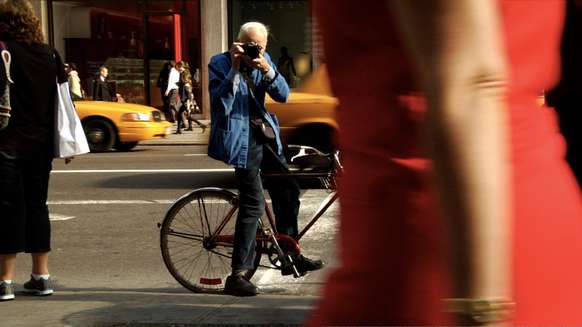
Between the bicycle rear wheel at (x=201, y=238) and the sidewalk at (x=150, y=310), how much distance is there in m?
0.18

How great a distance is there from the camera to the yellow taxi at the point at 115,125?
60.1 feet

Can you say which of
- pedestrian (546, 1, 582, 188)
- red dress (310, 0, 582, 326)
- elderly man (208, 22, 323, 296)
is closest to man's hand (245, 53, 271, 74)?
elderly man (208, 22, 323, 296)

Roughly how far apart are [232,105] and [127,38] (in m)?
21.5

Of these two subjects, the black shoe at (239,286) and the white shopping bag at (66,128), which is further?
the black shoe at (239,286)

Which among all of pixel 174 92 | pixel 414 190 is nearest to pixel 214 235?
pixel 414 190

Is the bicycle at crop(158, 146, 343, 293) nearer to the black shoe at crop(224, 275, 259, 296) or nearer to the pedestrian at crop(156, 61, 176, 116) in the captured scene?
the black shoe at crop(224, 275, 259, 296)

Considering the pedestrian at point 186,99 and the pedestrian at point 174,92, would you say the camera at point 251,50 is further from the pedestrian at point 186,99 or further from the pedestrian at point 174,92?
the pedestrian at point 174,92

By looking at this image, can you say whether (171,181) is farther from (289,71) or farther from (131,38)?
(131,38)

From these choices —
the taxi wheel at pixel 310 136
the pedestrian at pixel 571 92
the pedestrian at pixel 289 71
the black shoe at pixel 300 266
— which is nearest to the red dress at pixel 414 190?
the pedestrian at pixel 571 92

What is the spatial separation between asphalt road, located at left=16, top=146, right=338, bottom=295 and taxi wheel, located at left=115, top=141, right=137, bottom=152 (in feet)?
5.18

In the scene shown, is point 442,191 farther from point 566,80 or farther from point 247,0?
point 247,0

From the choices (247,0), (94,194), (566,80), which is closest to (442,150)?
(566,80)

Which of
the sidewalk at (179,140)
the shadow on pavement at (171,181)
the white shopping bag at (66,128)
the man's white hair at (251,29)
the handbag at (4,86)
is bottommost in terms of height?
the sidewalk at (179,140)

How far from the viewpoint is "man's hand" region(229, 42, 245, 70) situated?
5922mm
